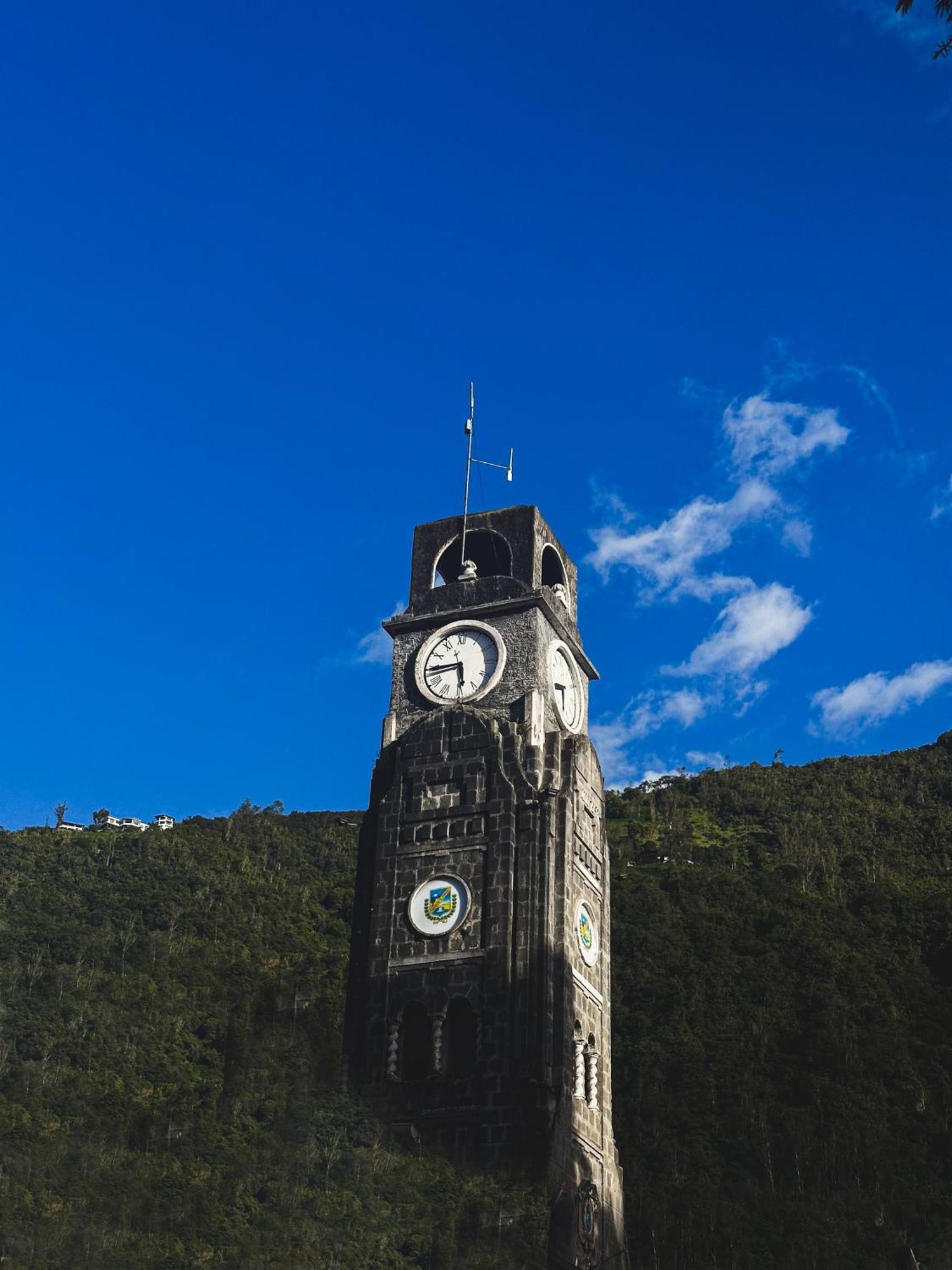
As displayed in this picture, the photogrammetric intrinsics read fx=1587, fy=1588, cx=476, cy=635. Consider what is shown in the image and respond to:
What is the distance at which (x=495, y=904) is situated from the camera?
30.1m

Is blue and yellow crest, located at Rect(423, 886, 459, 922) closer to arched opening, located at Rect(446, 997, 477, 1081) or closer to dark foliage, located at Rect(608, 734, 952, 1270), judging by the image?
arched opening, located at Rect(446, 997, 477, 1081)

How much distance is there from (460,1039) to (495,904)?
2.58 metres

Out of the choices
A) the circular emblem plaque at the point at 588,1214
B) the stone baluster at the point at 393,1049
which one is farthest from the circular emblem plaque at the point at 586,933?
the circular emblem plaque at the point at 588,1214

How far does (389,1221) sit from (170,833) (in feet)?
205

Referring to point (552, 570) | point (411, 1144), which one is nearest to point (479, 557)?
point (552, 570)

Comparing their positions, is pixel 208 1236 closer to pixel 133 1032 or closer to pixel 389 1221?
pixel 389 1221

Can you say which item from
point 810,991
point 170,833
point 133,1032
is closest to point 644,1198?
point 810,991

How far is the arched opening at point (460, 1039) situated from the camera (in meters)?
28.9

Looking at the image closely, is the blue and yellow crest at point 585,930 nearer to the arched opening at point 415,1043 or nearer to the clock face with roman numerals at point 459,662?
the arched opening at point 415,1043

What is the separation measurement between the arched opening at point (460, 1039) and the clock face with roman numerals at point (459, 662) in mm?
6695

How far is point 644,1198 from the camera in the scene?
52.4m

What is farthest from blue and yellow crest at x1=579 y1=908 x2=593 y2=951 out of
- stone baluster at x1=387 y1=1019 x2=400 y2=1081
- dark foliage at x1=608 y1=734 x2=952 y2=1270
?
dark foliage at x1=608 y1=734 x2=952 y2=1270

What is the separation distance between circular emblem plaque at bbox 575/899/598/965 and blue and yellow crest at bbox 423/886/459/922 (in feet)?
→ 7.93

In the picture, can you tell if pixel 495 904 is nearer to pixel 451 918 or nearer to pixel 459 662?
pixel 451 918
